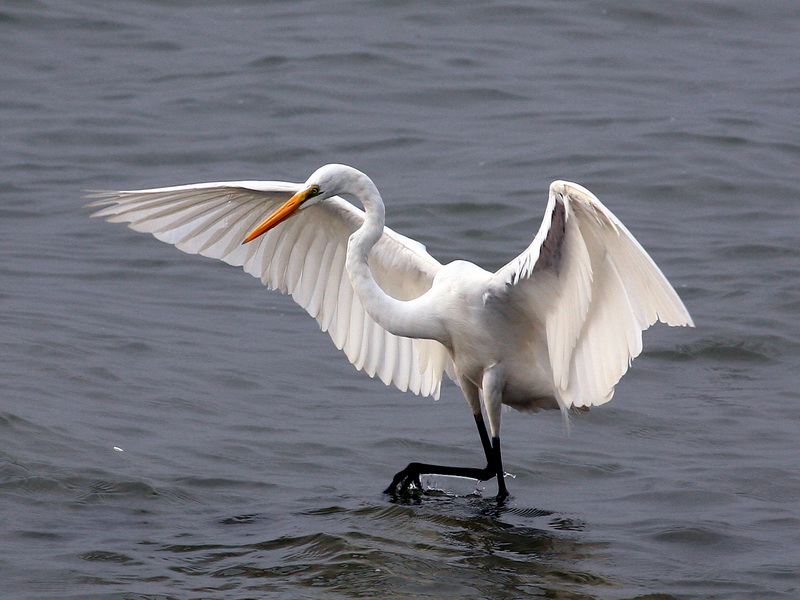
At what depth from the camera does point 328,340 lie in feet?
27.8

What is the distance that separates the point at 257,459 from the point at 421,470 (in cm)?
95

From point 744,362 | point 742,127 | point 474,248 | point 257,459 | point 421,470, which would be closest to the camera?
point 421,470

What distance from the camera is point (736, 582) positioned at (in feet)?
16.6

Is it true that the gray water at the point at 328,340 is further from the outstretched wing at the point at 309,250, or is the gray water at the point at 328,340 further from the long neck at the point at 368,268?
the long neck at the point at 368,268

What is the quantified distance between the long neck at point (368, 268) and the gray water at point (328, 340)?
0.91 metres

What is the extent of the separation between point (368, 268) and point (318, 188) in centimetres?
43

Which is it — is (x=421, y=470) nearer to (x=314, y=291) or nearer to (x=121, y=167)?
(x=314, y=291)

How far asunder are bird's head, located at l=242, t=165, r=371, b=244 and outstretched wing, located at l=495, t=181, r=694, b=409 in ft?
2.68

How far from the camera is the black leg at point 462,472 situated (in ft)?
19.9

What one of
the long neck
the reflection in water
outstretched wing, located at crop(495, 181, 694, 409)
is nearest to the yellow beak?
the long neck

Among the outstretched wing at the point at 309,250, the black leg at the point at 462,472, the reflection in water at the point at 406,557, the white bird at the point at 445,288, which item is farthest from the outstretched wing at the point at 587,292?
the outstretched wing at the point at 309,250

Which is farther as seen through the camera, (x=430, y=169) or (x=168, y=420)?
(x=430, y=169)

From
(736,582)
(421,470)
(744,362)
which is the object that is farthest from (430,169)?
(736,582)

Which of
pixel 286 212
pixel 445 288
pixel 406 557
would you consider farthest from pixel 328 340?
pixel 406 557
